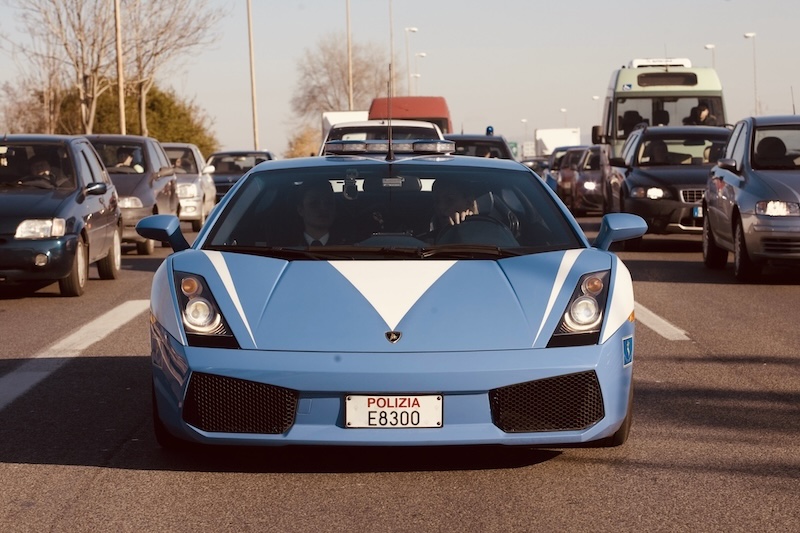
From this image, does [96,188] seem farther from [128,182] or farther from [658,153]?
[658,153]

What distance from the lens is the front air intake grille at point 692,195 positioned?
1975 centimetres

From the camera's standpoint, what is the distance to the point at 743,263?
15125mm

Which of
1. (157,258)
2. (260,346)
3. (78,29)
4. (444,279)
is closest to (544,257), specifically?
(444,279)

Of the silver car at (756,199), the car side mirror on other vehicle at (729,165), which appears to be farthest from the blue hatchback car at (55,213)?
the silver car at (756,199)

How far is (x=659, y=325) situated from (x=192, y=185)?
A: 15406 millimetres

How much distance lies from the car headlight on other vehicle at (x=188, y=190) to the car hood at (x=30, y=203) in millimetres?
10673

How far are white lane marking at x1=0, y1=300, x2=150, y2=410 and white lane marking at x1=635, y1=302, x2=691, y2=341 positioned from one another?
4.11 metres

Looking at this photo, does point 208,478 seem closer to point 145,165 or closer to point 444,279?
point 444,279

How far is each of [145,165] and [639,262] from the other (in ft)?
23.8

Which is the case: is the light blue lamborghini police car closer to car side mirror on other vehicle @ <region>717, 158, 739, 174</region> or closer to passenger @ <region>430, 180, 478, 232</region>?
passenger @ <region>430, 180, 478, 232</region>

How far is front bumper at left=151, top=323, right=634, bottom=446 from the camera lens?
5.68 metres

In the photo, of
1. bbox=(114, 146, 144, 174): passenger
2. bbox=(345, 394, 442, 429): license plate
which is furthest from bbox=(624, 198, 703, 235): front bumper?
bbox=(345, 394, 442, 429): license plate

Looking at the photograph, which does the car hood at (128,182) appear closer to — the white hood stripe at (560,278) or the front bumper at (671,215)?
the front bumper at (671,215)

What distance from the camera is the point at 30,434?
23.0ft
